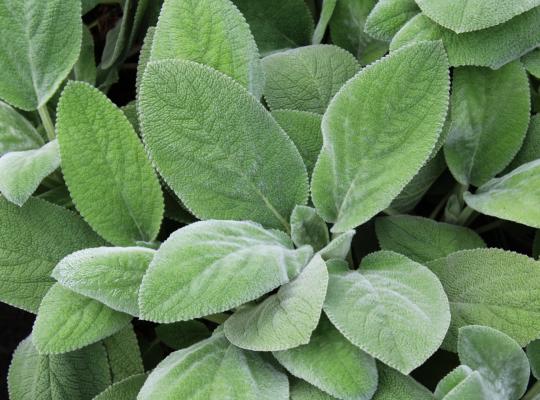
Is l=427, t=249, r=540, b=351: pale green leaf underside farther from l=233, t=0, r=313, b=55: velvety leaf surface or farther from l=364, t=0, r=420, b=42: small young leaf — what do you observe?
l=233, t=0, r=313, b=55: velvety leaf surface

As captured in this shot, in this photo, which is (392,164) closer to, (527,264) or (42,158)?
(527,264)

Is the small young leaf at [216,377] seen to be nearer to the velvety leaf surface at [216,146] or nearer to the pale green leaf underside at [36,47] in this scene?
the velvety leaf surface at [216,146]

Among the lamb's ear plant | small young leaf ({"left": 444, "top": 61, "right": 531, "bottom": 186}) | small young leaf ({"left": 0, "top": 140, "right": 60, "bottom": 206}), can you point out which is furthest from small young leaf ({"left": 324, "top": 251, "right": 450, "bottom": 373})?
small young leaf ({"left": 0, "top": 140, "right": 60, "bottom": 206})

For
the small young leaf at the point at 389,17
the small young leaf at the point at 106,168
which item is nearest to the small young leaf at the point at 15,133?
the small young leaf at the point at 106,168

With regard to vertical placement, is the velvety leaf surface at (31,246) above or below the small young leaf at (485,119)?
below

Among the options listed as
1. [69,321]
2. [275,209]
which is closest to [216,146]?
[275,209]

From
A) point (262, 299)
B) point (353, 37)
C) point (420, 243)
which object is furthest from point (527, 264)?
point (353, 37)
